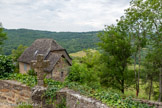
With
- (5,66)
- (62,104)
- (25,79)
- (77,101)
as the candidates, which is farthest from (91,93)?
(5,66)

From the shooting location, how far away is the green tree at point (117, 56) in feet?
50.0

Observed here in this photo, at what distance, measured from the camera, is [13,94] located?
548 cm

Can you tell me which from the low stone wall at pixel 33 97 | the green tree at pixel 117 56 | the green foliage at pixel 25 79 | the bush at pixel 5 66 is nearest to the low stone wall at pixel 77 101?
the low stone wall at pixel 33 97

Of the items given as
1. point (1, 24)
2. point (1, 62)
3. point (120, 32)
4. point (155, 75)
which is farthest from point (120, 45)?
point (1, 24)

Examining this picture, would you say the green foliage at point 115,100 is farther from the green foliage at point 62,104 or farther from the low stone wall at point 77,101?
the green foliage at point 62,104

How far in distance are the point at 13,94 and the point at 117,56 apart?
12425 millimetres

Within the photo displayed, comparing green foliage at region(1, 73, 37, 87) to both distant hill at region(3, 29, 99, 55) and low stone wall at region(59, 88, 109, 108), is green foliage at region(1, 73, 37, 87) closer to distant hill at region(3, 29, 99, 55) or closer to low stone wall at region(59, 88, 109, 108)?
low stone wall at region(59, 88, 109, 108)

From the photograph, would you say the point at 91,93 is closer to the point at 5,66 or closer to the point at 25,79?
the point at 25,79

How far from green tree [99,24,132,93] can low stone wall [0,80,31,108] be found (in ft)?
37.9

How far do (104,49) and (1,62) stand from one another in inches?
469

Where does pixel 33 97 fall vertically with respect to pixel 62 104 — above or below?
above

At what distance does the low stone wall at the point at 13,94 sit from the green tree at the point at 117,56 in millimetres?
11554

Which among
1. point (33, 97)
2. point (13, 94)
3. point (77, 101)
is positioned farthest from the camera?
point (13, 94)

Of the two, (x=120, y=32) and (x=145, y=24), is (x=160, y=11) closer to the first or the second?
(x=145, y=24)
